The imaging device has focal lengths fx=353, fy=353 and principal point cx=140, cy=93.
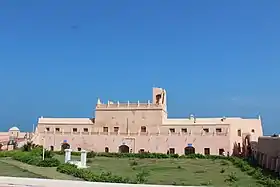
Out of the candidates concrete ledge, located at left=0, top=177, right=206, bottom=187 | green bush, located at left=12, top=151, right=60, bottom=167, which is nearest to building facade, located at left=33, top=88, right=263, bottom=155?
green bush, located at left=12, top=151, right=60, bottom=167

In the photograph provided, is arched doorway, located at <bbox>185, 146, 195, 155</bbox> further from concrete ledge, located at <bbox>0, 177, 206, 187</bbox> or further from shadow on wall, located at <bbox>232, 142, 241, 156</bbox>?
concrete ledge, located at <bbox>0, 177, 206, 187</bbox>

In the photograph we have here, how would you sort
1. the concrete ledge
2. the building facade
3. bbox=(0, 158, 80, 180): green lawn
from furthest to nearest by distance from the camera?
1. the building facade
2. bbox=(0, 158, 80, 180): green lawn
3. the concrete ledge

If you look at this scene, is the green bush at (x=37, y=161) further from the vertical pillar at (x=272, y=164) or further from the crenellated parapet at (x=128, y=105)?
the vertical pillar at (x=272, y=164)

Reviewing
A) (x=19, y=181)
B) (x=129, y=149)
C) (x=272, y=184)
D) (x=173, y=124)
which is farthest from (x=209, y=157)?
(x=19, y=181)

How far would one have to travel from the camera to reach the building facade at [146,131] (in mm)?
35688

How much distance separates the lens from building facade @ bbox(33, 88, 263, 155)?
3569 centimetres

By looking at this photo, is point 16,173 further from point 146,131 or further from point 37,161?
point 146,131

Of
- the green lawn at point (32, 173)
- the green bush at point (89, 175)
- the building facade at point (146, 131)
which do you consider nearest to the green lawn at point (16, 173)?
the green lawn at point (32, 173)

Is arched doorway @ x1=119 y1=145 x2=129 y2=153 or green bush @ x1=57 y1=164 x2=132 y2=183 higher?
arched doorway @ x1=119 y1=145 x2=129 y2=153

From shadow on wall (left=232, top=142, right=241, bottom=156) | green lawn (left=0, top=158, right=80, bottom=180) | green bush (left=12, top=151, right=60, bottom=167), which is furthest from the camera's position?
shadow on wall (left=232, top=142, right=241, bottom=156)

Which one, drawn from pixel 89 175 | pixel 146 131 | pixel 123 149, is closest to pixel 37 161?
pixel 89 175

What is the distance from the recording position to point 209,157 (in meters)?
33.9

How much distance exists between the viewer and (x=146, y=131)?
1486 inches

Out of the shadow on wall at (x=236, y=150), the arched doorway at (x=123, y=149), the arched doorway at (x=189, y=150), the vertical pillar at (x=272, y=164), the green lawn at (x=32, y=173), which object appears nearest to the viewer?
the green lawn at (x=32, y=173)
